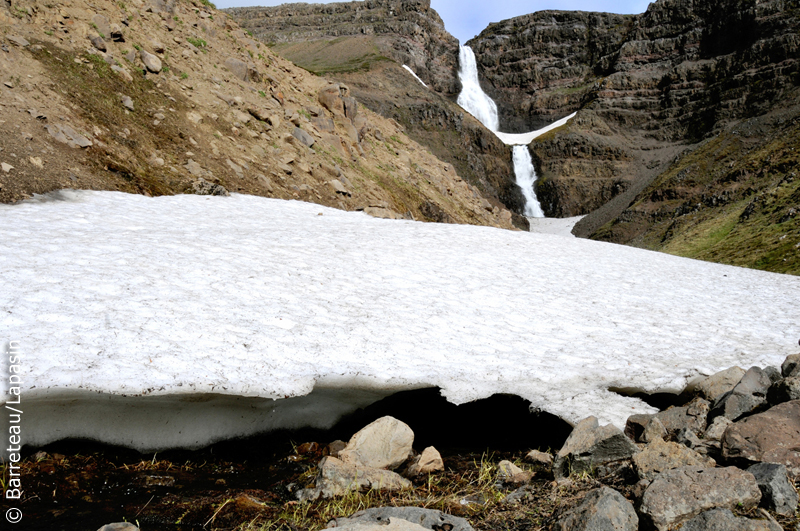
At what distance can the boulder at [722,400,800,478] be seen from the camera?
3508 millimetres

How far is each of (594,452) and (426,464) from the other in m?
1.53

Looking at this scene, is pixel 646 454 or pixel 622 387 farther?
pixel 622 387

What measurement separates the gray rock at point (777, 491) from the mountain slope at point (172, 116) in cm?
1353

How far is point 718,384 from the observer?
18.0 ft

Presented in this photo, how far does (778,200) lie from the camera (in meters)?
28.4

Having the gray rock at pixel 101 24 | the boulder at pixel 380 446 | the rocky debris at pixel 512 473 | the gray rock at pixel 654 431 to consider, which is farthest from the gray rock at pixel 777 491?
the gray rock at pixel 101 24

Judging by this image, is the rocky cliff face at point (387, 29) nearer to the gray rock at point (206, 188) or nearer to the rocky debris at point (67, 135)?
the gray rock at point (206, 188)

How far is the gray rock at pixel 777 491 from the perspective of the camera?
299 centimetres

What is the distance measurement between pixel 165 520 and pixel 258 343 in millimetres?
2250

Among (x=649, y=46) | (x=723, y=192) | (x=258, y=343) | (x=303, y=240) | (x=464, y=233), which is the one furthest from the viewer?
(x=649, y=46)

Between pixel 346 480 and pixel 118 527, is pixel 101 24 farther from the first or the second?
pixel 346 480

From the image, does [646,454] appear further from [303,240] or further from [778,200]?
[778,200]

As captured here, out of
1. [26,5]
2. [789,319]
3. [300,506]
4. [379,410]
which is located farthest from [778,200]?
[26,5]

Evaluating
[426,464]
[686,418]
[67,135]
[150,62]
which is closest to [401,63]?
[150,62]
